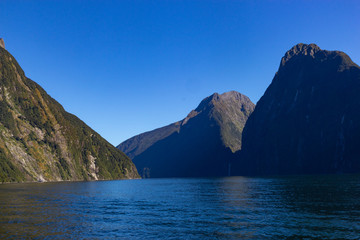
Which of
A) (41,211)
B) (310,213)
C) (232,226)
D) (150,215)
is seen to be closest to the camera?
(232,226)

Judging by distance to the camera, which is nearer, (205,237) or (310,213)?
(205,237)

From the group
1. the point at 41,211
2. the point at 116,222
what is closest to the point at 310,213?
the point at 116,222

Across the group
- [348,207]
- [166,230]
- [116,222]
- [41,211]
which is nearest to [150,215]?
[116,222]

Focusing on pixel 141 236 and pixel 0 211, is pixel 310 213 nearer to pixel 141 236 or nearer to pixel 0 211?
pixel 141 236

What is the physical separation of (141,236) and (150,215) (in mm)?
15179

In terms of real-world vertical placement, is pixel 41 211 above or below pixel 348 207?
below

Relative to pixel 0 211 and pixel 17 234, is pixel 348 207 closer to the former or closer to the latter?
pixel 17 234

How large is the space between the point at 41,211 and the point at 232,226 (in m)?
34.0

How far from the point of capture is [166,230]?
118 feet

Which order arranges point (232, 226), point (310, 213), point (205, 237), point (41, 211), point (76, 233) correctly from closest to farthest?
1. point (205, 237)
2. point (76, 233)
3. point (232, 226)
4. point (310, 213)
5. point (41, 211)

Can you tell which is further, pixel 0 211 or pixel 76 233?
pixel 0 211

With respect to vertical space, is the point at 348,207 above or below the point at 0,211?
above

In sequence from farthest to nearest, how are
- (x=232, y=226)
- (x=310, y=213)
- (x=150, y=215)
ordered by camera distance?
(x=150, y=215) → (x=310, y=213) → (x=232, y=226)

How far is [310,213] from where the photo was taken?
147 feet
